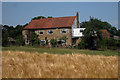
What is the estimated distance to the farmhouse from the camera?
43.9 metres

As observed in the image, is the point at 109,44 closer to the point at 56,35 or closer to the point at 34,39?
the point at 56,35

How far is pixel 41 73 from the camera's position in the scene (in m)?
3.14

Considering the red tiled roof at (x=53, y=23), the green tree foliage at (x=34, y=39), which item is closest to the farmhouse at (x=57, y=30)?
the red tiled roof at (x=53, y=23)

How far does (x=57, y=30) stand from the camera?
147 ft

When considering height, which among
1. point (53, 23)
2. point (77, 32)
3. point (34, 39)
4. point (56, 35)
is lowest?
point (34, 39)

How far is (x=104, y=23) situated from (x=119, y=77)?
100818mm

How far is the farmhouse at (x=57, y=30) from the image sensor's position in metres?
43.9

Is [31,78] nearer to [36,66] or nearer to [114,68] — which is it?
[36,66]

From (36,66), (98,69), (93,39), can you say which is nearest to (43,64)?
(36,66)

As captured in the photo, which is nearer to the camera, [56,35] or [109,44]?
[109,44]

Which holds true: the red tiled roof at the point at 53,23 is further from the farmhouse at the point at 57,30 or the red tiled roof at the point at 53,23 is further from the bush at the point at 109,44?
the bush at the point at 109,44

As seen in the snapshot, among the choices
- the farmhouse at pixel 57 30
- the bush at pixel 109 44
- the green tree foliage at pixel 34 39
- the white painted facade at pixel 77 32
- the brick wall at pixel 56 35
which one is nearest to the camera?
the bush at pixel 109 44

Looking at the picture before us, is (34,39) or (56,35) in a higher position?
(56,35)

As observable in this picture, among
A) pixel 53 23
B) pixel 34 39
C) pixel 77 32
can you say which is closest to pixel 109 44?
pixel 77 32
